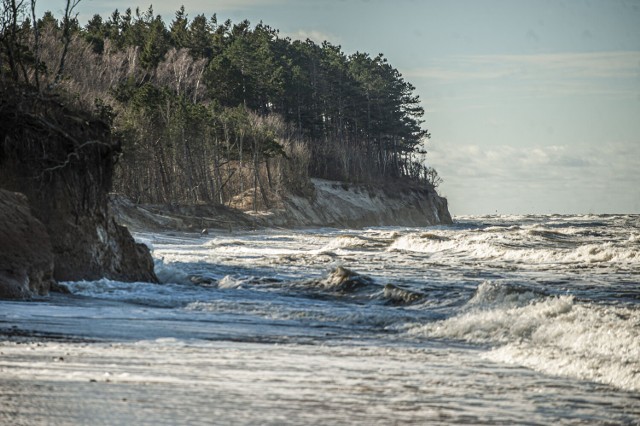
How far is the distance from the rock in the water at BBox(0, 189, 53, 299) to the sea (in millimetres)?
520

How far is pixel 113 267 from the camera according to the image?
1948cm

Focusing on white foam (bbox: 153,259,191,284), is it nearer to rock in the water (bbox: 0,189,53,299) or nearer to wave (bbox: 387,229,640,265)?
rock in the water (bbox: 0,189,53,299)

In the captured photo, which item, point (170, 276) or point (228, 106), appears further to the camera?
point (228, 106)

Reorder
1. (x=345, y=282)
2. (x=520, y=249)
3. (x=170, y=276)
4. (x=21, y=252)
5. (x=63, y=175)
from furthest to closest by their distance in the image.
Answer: (x=520, y=249)
(x=170, y=276)
(x=345, y=282)
(x=63, y=175)
(x=21, y=252)

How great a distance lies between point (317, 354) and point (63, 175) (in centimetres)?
966

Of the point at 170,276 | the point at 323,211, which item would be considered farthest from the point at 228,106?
the point at 170,276

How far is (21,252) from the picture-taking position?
15750 mm

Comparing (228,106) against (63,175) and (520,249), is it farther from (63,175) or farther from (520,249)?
(63,175)

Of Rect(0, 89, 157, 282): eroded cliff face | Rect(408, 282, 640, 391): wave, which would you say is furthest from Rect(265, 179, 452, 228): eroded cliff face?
Rect(408, 282, 640, 391): wave

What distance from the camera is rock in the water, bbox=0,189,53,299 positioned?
1502 cm

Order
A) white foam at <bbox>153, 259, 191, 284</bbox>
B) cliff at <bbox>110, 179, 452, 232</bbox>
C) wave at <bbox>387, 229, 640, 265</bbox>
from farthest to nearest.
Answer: cliff at <bbox>110, 179, 452, 232</bbox>, wave at <bbox>387, 229, 640, 265</bbox>, white foam at <bbox>153, 259, 191, 284</bbox>

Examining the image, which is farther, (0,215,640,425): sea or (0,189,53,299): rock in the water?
(0,189,53,299): rock in the water

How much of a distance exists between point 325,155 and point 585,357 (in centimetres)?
Answer: 9599

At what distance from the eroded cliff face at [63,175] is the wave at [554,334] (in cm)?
709
